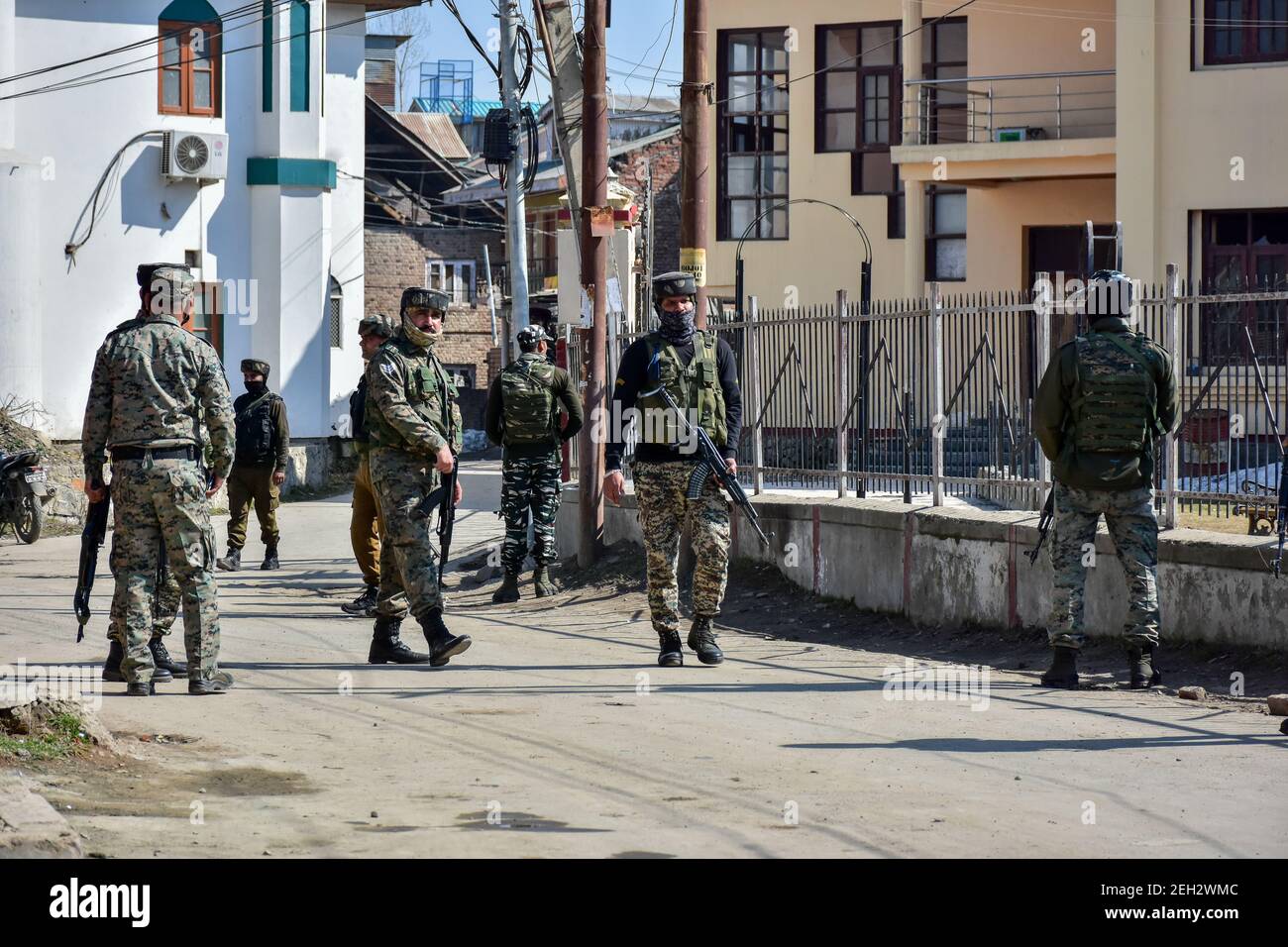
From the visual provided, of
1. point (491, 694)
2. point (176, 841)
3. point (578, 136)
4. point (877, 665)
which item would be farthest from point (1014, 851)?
point (578, 136)

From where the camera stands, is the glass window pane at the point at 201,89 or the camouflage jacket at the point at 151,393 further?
the glass window pane at the point at 201,89

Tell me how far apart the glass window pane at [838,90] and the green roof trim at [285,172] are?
29.9ft

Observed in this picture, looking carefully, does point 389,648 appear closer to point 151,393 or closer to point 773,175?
point 151,393

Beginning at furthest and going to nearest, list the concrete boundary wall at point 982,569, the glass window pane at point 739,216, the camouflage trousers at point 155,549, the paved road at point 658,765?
the glass window pane at point 739,216
the concrete boundary wall at point 982,569
the camouflage trousers at point 155,549
the paved road at point 658,765

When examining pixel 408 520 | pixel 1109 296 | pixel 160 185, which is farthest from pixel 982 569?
pixel 160 185

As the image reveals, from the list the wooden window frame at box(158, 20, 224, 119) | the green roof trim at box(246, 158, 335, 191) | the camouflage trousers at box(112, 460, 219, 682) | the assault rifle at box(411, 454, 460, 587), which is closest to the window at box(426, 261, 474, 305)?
the green roof trim at box(246, 158, 335, 191)

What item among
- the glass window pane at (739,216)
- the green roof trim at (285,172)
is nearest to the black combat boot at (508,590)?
the green roof trim at (285,172)

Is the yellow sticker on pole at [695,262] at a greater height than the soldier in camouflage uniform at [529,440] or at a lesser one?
greater

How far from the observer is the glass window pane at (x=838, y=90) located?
97.1ft

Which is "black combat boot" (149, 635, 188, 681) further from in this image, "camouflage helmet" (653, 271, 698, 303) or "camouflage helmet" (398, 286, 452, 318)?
"camouflage helmet" (653, 271, 698, 303)

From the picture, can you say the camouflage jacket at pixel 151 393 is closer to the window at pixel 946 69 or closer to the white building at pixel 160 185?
the white building at pixel 160 185

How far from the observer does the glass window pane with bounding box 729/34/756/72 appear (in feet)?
97.8

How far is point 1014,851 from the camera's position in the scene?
5426mm
